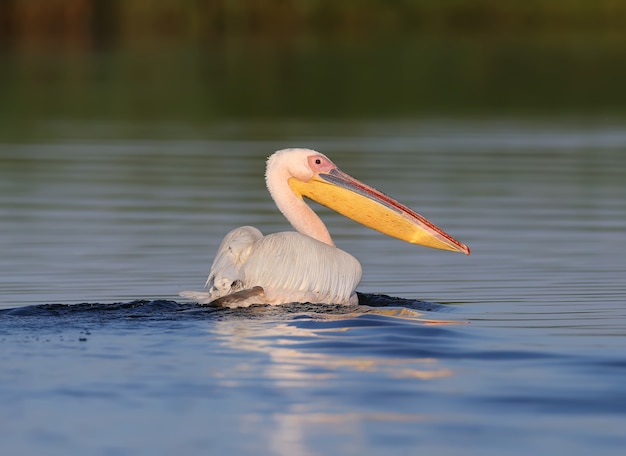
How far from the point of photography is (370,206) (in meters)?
9.89

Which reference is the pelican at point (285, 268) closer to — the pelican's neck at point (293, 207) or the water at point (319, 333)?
the pelican's neck at point (293, 207)

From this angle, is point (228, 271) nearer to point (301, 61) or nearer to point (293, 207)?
point (293, 207)

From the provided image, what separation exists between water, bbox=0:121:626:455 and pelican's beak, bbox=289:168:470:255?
0.44 metres

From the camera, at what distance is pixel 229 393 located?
21.8 ft

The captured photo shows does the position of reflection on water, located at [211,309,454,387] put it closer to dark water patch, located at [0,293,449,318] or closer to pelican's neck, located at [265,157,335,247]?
dark water patch, located at [0,293,449,318]

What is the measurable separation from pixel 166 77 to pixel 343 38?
19.7 meters

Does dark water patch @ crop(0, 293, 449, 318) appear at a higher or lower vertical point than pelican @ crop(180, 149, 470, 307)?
lower

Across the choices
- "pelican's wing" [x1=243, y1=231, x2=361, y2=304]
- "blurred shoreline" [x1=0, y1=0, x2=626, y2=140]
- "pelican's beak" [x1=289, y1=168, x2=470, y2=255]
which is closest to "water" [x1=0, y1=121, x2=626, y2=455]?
"pelican's wing" [x1=243, y1=231, x2=361, y2=304]

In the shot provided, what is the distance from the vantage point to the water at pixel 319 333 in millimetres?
6129

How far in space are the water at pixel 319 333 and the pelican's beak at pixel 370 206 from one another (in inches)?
17.3

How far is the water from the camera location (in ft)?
20.1

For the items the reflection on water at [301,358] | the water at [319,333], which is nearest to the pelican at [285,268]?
the water at [319,333]

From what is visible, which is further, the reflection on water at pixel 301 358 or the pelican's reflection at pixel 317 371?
the reflection on water at pixel 301 358

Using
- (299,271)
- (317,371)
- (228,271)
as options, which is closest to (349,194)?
(299,271)
